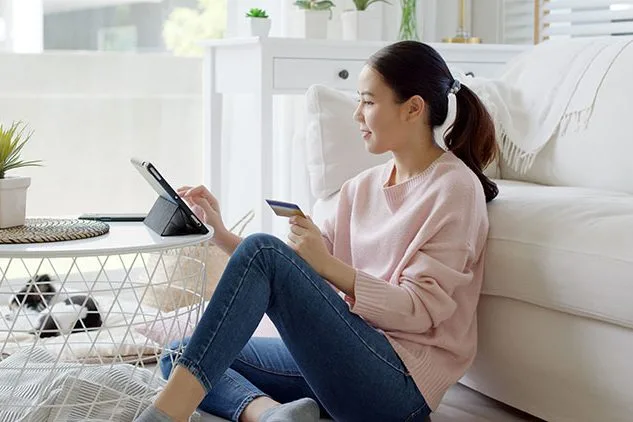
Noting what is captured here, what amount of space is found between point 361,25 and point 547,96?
3.43ft

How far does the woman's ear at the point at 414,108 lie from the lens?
1.91 meters

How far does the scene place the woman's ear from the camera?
1.91m

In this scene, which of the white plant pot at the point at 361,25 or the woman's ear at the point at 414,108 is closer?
the woman's ear at the point at 414,108

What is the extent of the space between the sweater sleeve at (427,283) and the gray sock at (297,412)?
0.59ft

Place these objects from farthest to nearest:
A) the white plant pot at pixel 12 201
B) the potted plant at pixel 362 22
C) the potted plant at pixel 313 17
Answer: the potted plant at pixel 362 22 < the potted plant at pixel 313 17 < the white plant pot at pixel 12 201

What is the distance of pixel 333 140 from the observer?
246cm

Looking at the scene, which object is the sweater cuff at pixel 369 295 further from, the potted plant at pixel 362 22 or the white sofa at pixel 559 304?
the potted plant at pixel 362 22

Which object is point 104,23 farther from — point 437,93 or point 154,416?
point 154,416

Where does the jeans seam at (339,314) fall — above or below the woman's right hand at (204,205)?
below

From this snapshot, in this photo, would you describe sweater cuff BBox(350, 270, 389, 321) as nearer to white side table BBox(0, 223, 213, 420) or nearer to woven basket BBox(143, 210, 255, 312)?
white side table BBox(0, 223, 213, 420)

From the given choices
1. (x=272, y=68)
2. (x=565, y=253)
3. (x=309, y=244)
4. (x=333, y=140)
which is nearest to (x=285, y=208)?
(x=309, y=244)

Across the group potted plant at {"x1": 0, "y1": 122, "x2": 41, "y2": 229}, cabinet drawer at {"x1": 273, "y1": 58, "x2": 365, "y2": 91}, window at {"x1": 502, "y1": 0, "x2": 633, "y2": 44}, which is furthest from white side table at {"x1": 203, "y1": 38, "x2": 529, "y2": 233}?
potted plant at {"x1": 0, "y1": 122, "x2": 41, "y2": 229}

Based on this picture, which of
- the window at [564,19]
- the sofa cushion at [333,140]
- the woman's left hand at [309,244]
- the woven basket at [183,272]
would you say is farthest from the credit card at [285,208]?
the window at [564,19]

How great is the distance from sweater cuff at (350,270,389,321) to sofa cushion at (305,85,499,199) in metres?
0.71
